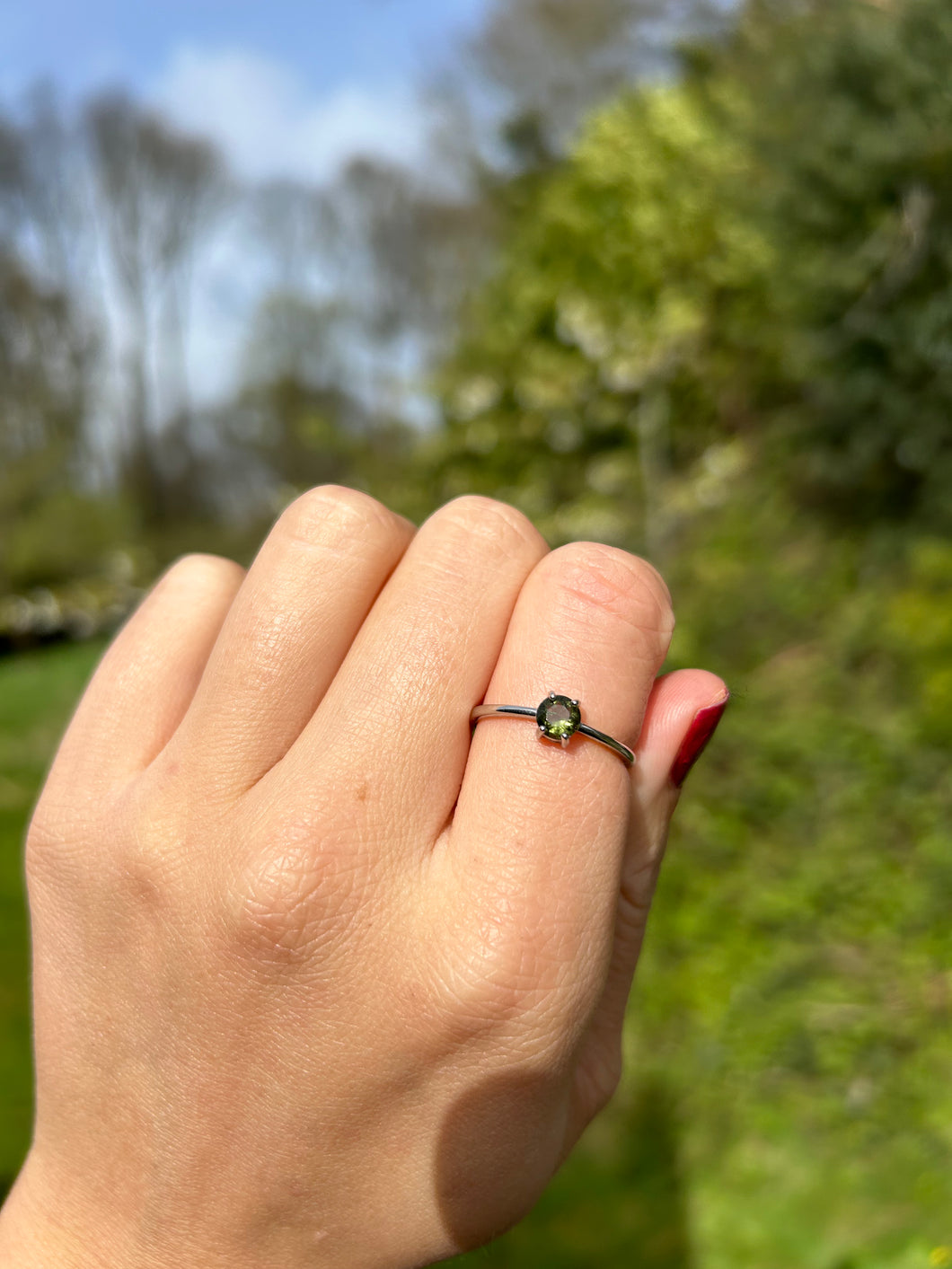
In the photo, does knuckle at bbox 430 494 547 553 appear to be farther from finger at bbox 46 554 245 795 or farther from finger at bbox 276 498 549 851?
finger at bbox 46 554 245 795

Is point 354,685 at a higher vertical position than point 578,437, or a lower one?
higher

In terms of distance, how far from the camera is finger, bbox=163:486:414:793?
102 centimetres

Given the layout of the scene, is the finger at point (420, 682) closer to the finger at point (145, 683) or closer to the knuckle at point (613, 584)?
the knuckle at point (613, 584)

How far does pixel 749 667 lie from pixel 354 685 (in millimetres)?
3521

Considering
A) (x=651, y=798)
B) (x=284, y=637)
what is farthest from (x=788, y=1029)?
(x=284, y=637)

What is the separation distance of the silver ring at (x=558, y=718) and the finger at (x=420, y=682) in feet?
0.21

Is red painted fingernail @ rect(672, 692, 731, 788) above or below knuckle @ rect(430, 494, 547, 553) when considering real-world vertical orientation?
below

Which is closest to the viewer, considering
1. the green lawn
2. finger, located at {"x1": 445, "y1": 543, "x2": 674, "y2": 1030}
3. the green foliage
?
finger, located at {"x1": 445, "y1": 543, "x2": 674, "y2": 1030}

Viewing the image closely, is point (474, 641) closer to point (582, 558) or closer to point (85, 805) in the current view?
point (582, 558)

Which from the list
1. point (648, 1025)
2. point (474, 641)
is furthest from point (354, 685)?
point (648, 1025)

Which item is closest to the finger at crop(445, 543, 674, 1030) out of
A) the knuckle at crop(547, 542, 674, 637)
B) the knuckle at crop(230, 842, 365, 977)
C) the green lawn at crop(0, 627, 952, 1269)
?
the knuckle at crop(547, 542, 674, 637)

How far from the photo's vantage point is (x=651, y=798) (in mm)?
1066

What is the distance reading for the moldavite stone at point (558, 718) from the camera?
946mm

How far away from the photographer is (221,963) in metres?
0.99
